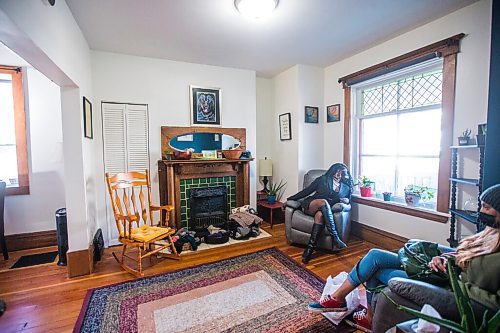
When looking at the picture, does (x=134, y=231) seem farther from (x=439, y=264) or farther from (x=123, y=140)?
(x=439, y=264)

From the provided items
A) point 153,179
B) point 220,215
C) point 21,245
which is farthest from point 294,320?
point 21,245

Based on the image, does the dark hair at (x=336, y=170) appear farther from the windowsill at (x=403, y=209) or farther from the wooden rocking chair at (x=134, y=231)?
the wooden rocking chair at (x=134, y=231)

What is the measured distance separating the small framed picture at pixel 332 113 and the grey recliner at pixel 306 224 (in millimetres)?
1440

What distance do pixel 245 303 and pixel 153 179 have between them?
2.22 meters

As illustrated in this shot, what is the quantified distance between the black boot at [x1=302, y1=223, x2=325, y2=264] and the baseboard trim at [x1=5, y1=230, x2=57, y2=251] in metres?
3.29

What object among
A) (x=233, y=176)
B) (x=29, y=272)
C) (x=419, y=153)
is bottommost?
(x=29, y=272)

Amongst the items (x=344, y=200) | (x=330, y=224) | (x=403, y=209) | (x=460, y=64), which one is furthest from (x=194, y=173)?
(x=460, y=64)

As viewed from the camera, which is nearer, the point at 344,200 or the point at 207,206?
the point at 344,200

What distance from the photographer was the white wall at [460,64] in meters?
2.22

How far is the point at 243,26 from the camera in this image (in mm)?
2557

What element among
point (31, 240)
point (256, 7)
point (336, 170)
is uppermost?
point (256, 7)

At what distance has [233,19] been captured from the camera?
2416mm

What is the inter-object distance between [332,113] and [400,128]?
3.49 feet

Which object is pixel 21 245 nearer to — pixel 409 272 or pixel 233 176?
pixel 233 176
